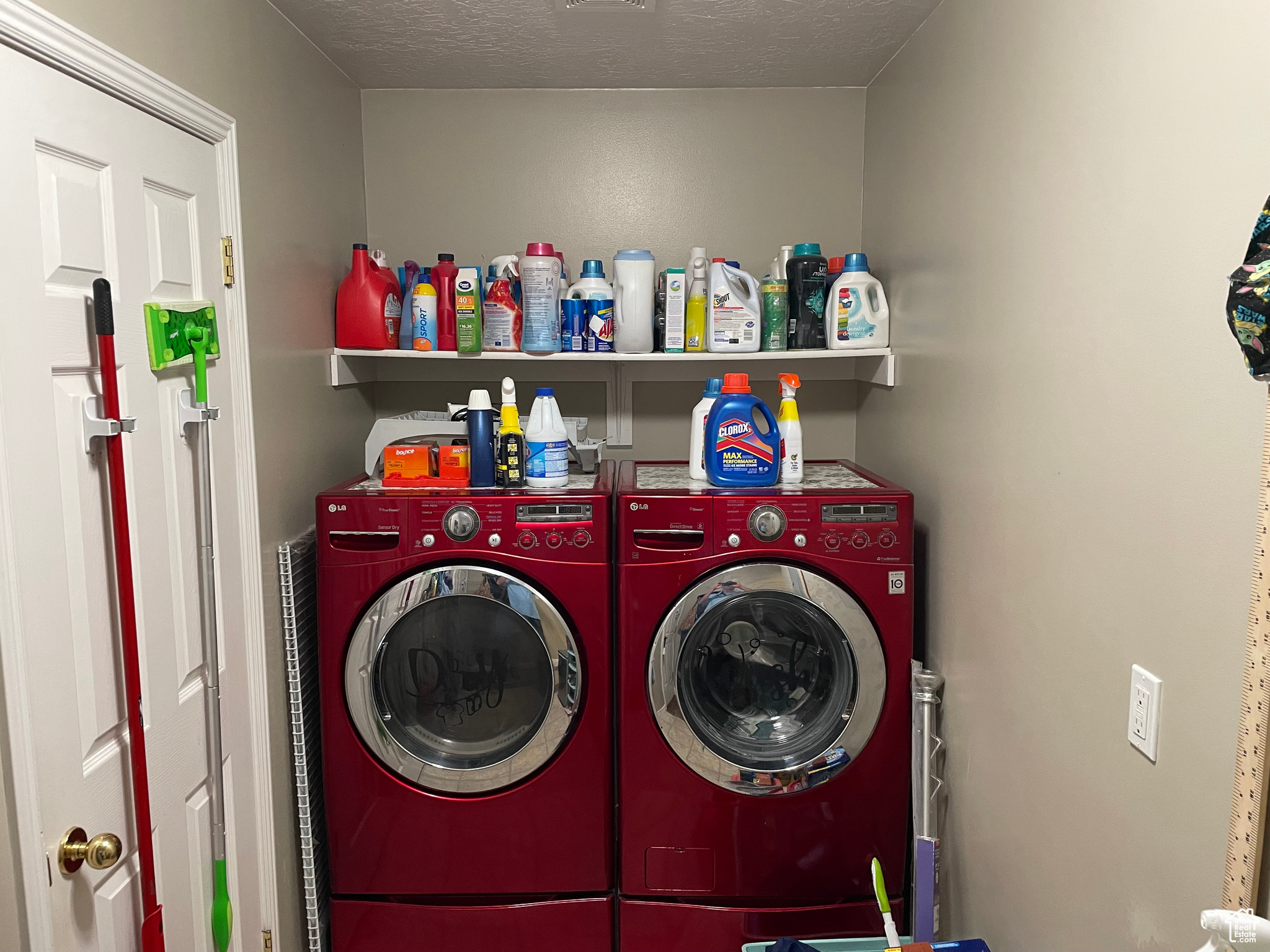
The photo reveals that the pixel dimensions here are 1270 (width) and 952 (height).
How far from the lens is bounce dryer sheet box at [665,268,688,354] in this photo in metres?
2.46

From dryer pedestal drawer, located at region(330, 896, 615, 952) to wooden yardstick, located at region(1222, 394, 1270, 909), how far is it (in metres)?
1.45

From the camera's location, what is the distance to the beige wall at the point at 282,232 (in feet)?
5.75

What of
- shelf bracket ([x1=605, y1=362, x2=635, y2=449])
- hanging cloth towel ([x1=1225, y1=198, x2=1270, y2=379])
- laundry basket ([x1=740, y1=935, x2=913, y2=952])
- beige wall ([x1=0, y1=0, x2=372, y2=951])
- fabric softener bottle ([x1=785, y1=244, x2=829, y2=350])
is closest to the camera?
hanging cloth towel ([x1=1225, y1=198, x2=1270, y2=379])

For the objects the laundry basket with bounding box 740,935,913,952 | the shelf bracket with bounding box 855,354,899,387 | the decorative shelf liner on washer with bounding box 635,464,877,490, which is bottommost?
the laundry basket with bounding box 740,935,913,952

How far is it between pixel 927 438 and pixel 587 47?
1.42m

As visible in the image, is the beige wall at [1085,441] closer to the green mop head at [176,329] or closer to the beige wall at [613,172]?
the beige wall at [613,172]

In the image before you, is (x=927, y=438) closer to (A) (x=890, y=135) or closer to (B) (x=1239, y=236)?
(A) (x=890, y=135)

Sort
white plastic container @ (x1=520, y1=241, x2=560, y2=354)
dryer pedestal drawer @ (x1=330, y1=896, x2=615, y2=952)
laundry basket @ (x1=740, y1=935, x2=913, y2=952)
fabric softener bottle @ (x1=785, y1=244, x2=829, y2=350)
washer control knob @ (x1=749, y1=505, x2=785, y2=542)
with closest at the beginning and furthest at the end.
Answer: laundry basket @ (x1=740, y1=935, x2=913, y2=952) → washer control knob @ (x1=749, y1=505, x2=785, y2=542) → dryer pedestal drawer @ (x1=330, y1=896, x2=615, y2=952) → white plastic container @ (x1=520, y1=241, x2=560, y2=354) → fabric softener bottle @ (x1=785, y1=244, x2=829, y2=350)

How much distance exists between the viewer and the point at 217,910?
5.31 ft

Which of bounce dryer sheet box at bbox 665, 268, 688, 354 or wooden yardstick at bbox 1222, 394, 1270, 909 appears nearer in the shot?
wooden yardstick at bbox 1222, 394, 1270, 909

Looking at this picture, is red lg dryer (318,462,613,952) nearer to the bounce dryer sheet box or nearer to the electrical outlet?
the bounce dryer sheet box

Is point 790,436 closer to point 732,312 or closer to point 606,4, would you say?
point 732,312

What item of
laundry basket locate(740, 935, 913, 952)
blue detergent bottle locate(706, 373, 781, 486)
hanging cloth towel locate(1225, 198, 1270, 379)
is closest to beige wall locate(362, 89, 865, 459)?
blue detergent bottle locate(706, 373, 781, 486)

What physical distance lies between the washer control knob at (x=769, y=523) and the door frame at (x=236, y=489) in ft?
3.84
